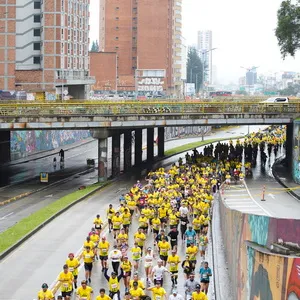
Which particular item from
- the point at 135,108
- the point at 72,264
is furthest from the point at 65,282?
the point at 135,108

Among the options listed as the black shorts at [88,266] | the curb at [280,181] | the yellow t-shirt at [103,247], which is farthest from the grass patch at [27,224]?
the curb at [280,181]

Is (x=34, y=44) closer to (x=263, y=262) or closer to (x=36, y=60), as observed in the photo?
(x=36, y=60)

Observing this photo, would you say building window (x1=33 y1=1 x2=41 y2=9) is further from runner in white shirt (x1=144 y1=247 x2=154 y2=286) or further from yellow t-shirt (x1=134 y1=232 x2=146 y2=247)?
runner in white shirt (x1=144 y1=247 x2=154 y2=286)

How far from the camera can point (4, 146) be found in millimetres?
75062

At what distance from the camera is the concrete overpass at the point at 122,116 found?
56.5 metres

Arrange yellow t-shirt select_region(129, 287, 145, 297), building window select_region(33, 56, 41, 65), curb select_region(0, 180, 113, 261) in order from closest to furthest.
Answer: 1. yellow t-shirt select_region(129, 287, 145, 297)
2. curb select_region(0, 180, 113, 261)
3. building window select_region(33, 56, 41, 65)

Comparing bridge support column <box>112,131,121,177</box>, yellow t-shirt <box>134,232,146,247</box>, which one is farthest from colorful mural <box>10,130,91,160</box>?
yellow t-shirt <box>134,232,146,247</box>

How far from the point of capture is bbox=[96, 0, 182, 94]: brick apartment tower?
166500 mm

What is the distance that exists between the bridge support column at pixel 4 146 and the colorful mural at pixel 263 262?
55.0 meters

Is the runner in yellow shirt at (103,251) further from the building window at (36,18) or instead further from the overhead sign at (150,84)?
the overhead sign at (150,84)

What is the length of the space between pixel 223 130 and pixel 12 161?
71.0 meters

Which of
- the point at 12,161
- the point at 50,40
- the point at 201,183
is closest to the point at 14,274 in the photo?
the point at 201,183

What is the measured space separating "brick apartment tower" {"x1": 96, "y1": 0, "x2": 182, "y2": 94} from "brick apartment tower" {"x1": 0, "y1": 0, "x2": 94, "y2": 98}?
6463 cm

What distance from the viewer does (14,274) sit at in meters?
25.3
